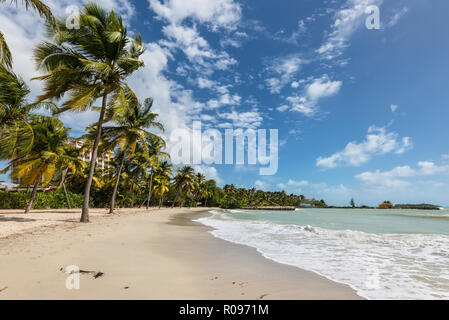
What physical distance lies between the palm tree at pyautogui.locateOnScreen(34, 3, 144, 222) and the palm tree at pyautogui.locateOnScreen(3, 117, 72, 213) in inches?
285

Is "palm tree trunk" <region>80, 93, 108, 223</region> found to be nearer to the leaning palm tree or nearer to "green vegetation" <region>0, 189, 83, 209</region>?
"green vegetation" <region>0, 189, 83, 209</region>

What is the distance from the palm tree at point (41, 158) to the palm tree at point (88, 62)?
7234mm

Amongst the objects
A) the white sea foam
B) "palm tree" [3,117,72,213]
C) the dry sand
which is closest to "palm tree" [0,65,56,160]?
"palm tree" [3,117,72,213]

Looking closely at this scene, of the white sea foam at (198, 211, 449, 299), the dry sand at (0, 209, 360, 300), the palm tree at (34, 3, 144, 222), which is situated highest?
the palm tree at (34, 3, 144, 222)

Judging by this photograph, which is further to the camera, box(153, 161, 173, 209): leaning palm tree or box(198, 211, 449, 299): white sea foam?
box(153, 161, 173, 209): leaning palm tree

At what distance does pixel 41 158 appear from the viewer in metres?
16.6

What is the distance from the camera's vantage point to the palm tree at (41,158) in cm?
1628

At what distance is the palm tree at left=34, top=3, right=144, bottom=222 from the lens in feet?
A: 36.4

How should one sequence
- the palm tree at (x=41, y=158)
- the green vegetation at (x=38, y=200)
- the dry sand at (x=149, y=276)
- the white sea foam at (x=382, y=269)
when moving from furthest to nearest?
the green vegetation at (x=38, y=200)
the palm tree at (x=41, y=158)
the white sea foam at (x=382, y=269)
the dry sand at (x=149, y=276)

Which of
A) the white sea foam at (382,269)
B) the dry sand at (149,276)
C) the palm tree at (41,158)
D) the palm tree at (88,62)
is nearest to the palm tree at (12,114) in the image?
the palm tree at (88,62)

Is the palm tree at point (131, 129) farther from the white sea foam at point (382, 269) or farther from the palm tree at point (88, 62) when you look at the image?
the white sea foam at point (382, 269)

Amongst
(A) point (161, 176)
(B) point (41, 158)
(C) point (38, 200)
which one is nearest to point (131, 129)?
(B) point (41, 158)

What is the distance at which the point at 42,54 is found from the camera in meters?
11.2
